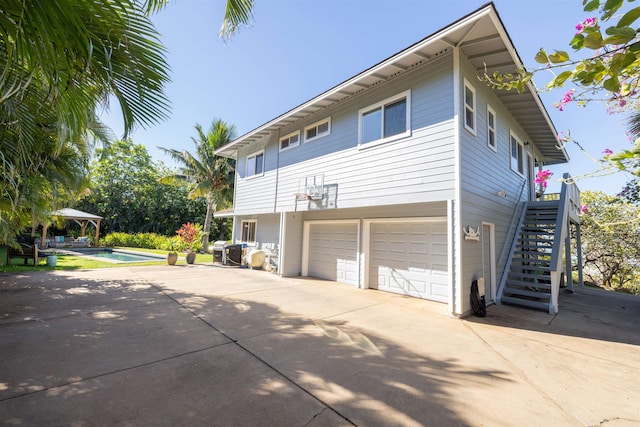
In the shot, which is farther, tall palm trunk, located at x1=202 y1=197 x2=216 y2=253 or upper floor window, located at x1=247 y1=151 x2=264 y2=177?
tall palm trunk, located at x1=202 y1=197 x2=216 y2=253

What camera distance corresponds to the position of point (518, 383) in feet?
10.2

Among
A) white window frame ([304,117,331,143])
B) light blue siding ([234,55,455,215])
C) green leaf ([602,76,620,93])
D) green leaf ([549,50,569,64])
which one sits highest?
white window frame ([304,117,331,143])

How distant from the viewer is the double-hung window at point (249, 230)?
41.9 feet

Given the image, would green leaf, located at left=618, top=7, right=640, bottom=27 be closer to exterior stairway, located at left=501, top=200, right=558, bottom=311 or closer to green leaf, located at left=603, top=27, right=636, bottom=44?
green leaf, located at left=603, top=27, right=636, bottom=44

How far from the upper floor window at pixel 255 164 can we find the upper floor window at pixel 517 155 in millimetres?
9252

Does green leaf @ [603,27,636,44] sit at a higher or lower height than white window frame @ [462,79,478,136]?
lower

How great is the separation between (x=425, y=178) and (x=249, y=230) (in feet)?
30.3

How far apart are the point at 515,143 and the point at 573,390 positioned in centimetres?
868

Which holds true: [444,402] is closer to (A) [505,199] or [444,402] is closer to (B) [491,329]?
(B) [491,329]

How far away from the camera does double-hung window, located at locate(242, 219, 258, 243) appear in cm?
1277

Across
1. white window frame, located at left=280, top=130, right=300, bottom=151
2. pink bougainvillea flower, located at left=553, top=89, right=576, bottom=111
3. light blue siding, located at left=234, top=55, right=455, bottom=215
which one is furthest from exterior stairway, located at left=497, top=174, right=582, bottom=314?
white window frame, located at left=280, top=130, right=300, bottom=151

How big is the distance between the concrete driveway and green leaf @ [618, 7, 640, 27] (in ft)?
9.76

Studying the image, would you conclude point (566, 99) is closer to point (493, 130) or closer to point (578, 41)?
point (578, 41)

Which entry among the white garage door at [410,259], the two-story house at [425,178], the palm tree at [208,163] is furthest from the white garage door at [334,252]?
the palm tree at [208,163]
